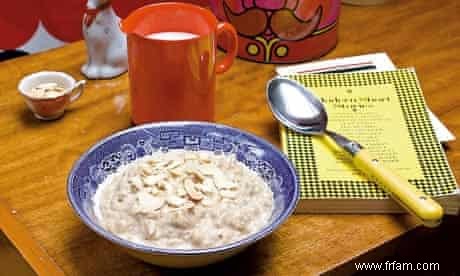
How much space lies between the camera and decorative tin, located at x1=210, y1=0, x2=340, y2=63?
0.90m

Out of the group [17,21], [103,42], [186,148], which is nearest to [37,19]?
[17,21]

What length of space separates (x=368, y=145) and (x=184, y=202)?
252 millimetres

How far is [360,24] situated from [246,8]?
0.79ft

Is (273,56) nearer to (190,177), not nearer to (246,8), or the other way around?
(246,8)

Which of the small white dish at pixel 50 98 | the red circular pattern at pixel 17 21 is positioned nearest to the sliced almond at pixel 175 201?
the small white dish at pixel 50 98

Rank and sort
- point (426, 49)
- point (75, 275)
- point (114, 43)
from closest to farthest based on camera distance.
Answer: point (75, 275)
point (114, 43)
point (426, 49)

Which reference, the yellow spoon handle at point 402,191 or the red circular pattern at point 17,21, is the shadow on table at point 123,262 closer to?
the yellow spoon handle at point 402,191

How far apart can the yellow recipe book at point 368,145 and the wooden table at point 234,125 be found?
2cm

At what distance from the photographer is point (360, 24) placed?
1063 mm

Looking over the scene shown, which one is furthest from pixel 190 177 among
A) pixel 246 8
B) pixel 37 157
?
pixel 246 8

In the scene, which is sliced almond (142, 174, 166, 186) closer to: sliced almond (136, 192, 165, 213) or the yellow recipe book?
sliced almond (136, 192, 165, 213)

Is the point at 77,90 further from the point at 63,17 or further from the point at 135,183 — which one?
the point at 63,17

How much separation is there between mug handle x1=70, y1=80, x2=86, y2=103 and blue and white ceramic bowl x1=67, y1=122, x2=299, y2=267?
0.16m

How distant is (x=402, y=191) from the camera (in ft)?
2.13
